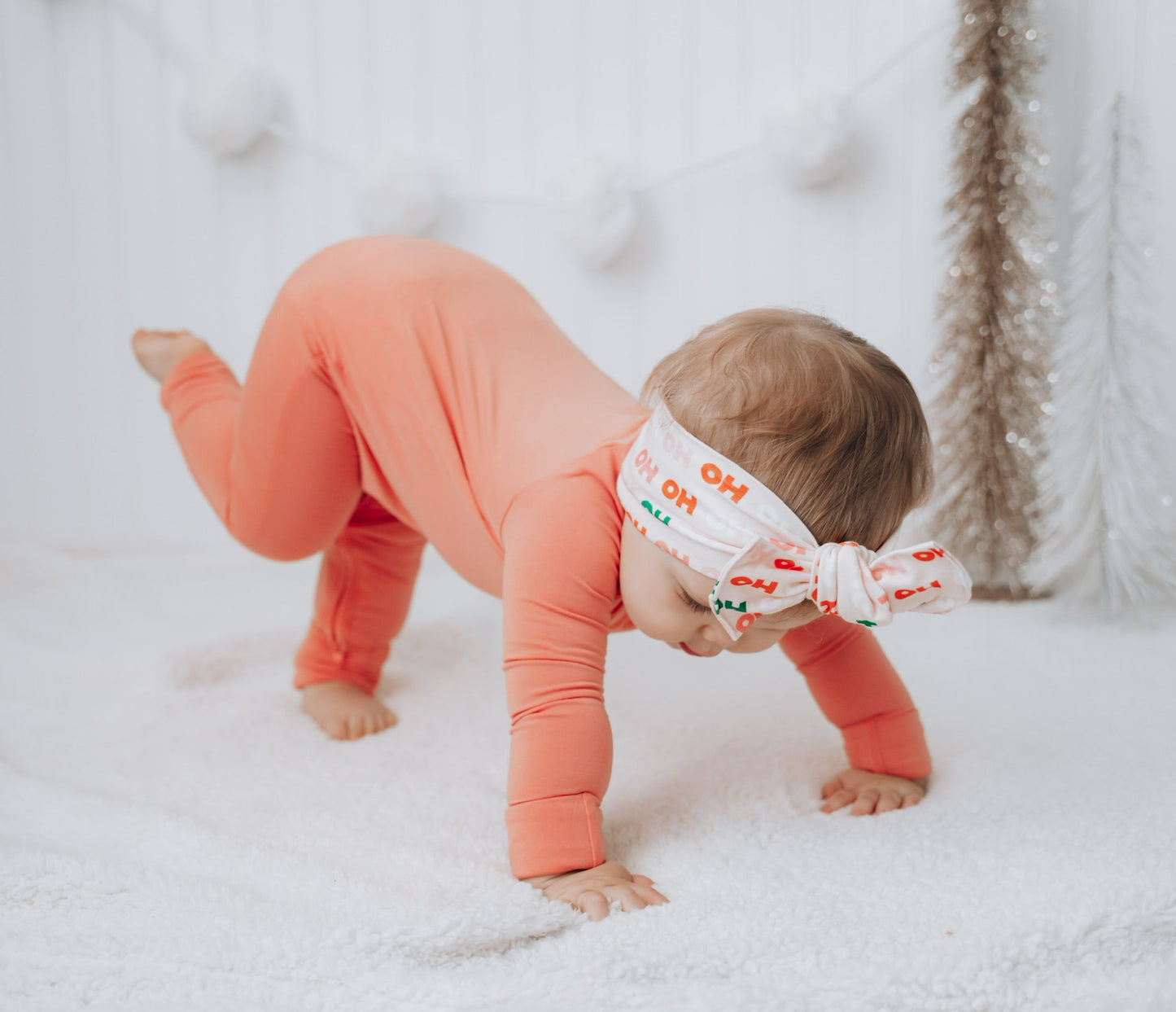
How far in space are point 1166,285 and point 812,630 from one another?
1.15m

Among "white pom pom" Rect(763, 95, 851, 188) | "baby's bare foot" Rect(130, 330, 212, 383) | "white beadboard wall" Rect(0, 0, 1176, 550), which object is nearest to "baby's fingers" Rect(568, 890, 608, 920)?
"baby's bare foot" Rect(130, 330, 212, 383)

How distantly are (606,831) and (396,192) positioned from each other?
1321mm

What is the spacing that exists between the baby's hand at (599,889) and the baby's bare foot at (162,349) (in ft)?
2.85

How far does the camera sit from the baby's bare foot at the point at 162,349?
4.63ft

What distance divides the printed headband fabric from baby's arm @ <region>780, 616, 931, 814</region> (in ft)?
0.65

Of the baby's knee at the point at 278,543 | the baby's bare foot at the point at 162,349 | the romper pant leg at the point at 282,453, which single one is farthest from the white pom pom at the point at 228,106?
the baby's knee at the point at 278,543

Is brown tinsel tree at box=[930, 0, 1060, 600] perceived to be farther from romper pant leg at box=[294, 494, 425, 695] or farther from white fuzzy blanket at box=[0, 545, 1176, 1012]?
romper pant leg at box=[294, 494, 425, 695]

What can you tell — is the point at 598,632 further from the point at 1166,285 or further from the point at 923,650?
the point at 1166,285

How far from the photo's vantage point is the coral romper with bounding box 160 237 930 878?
87 centimetres

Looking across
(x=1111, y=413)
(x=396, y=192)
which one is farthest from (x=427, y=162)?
(x=1111, y=413)

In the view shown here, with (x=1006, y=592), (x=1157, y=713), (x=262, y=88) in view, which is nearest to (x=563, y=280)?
(x=262, y=88)

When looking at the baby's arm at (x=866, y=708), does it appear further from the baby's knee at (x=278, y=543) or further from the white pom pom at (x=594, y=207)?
the white pom pom at (x=594, y=207)

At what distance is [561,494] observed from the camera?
36.2 inches

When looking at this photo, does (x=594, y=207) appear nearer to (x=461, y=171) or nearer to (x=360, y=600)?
(x=461, y=171)
